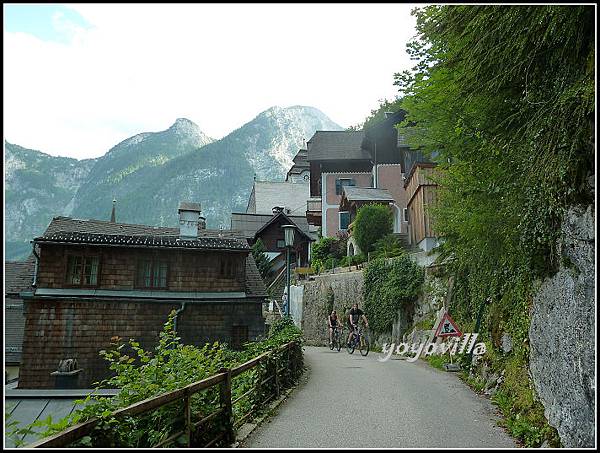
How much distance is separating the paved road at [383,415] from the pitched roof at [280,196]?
61204 mm

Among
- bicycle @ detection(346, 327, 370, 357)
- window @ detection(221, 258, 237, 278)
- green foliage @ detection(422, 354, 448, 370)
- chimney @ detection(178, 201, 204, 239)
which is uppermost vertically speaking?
chimney @ detection(178, 201, 204, 239)

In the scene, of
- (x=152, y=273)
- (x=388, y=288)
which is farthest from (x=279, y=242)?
(x=388, y=288)

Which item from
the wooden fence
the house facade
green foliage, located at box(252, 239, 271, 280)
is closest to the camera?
the wooden fence

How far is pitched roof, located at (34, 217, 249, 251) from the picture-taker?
21.4 metres

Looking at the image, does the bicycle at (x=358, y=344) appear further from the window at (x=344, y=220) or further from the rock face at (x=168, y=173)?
the rock face at (x=168, y=173)

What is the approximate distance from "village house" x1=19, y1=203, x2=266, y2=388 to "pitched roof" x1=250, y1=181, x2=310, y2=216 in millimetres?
49066

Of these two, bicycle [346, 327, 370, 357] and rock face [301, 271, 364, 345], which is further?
rock face [301, 271, 364, 345]

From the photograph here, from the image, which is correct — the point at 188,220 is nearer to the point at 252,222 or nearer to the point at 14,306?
the point at 14,306

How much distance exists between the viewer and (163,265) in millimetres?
22391

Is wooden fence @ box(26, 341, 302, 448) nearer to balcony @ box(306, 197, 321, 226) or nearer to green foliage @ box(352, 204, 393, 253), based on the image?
green foliage @ box(352, 204, 393, 253)

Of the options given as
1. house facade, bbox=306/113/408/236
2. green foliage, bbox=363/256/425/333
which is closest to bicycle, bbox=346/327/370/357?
green foliage, bbox=363/256/425/333

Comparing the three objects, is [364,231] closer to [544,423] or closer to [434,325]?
[434,325]

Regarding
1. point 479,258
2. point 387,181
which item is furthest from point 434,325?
point 387,181

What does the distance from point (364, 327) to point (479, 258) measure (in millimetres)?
14970
